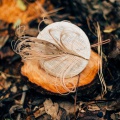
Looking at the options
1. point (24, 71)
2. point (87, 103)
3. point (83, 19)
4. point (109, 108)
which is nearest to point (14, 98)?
point (24, 71)

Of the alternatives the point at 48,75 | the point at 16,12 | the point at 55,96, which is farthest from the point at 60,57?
the point at 16,12

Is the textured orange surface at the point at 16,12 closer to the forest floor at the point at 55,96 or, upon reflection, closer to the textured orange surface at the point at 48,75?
the forest floor at the point at 55,96

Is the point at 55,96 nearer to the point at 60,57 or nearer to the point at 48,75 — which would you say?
the point at 48,75

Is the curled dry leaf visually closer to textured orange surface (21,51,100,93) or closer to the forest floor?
textured orange surface (21,51,100,93)

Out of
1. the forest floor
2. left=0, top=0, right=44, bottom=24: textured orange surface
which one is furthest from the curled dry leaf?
left=0, top=0, right=44, bottom=24: textured orange surface

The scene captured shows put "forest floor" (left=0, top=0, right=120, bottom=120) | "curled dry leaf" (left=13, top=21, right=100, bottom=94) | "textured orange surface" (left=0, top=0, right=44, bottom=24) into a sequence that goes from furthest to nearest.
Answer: "textured orange surface" (left=0, top=0, right=44, bottom=24) < "forest floor" (left=0, top=0, right=120, bottom=120) < "curled dry leaf" (left=13, top=21, right=100, bottom=94)

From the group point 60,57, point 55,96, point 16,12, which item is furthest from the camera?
point 16,12

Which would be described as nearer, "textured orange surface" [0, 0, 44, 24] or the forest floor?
the forest floor
